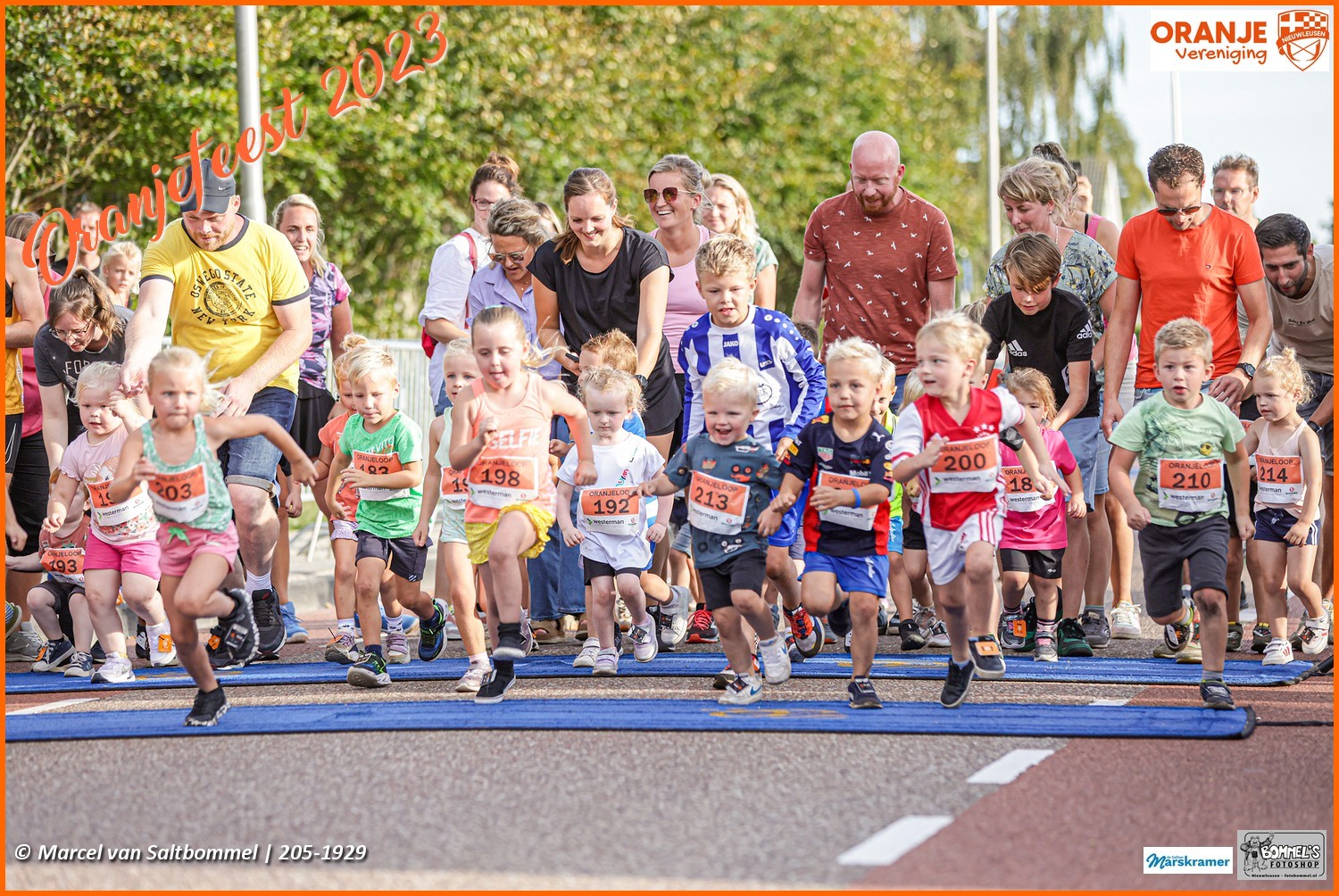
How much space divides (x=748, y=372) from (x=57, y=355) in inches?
155

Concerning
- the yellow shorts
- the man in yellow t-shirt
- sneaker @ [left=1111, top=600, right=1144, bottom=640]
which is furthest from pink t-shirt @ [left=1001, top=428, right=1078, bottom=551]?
the man in yellow t-shirt

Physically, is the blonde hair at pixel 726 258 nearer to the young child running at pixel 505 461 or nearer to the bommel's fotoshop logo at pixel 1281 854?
the young child running at pixel 505 461

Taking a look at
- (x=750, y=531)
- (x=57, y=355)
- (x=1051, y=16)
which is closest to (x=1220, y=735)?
(x=750, y=531)

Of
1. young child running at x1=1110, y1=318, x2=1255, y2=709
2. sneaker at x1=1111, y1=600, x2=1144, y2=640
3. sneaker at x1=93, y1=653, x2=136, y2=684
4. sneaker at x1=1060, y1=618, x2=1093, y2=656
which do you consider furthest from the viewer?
sneaker at x1=1111, y1=600, x2=1144, y2=640

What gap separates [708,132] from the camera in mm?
25812

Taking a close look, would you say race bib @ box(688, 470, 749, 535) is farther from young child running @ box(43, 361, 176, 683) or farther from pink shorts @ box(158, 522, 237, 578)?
young child running @ box(43, 361, 176, 683)

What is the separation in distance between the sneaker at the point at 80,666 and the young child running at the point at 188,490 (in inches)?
67.0

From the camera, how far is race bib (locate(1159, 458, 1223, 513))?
254 inches

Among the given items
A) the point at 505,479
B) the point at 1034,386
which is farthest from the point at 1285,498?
the point at 505,479

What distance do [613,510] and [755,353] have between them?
1022mm

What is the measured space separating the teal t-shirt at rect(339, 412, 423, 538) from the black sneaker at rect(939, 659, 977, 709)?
2.76 meters

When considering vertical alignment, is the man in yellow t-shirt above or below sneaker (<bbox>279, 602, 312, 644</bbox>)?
above

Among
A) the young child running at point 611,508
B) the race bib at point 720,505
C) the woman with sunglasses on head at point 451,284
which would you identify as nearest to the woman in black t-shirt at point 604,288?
the young child running at point 611,508

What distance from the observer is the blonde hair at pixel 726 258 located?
24.0 feet
